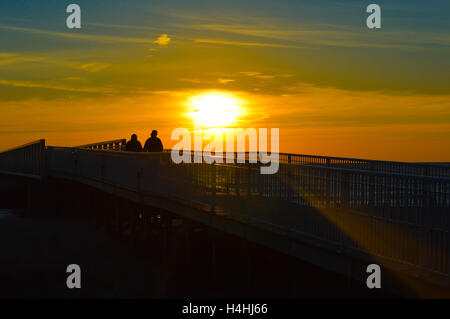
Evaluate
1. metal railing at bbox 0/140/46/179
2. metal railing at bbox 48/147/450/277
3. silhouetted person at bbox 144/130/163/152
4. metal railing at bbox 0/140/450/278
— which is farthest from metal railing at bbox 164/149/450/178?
metal railing at bbox 0/140/46/179

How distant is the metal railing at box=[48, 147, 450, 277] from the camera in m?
11.3

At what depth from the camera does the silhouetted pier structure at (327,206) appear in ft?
37.3

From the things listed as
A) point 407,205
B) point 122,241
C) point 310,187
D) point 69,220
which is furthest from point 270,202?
point 69,220

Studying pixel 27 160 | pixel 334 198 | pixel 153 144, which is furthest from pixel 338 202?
pixel 27 160

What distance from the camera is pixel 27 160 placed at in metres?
48.6

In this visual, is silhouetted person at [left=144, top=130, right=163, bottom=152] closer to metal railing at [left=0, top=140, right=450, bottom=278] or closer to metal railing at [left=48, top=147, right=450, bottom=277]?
metal railing at [left=0, top=140, right=450, bottom=278]

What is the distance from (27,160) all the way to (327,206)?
122ft

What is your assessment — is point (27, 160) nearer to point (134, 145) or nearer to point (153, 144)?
point (134, 145)

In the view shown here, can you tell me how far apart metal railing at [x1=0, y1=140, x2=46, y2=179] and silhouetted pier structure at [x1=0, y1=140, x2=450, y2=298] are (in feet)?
65.4

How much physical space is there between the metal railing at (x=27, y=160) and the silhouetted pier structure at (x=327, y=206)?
65.4 feet

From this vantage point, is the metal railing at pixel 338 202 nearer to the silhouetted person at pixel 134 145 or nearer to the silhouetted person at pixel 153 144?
the silhouetted person at pixel 153 144

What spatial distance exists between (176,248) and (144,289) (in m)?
3.58

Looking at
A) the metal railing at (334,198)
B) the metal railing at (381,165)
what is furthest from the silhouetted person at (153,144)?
the metal railing at (381,165)

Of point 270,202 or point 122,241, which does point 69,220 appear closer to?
point 122,241
